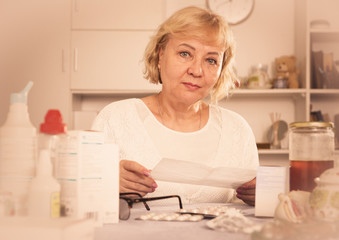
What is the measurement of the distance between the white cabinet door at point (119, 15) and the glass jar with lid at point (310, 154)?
234cm

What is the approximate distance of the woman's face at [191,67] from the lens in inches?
61.6

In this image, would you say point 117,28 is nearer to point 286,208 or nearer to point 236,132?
point 236,132

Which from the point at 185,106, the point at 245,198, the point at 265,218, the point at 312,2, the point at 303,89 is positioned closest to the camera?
the point at 265,218

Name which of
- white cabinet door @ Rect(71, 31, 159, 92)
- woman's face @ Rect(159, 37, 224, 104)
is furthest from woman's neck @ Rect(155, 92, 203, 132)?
white cabinet door @ Rect(71, 31, 159, 92)

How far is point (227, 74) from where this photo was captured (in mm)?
1849

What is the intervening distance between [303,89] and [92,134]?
104 inches

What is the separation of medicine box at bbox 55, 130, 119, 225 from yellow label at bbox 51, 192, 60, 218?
2 centimetres

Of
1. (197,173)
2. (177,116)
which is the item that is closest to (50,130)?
(197,173)

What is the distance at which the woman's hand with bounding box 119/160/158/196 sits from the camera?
107 centimetres

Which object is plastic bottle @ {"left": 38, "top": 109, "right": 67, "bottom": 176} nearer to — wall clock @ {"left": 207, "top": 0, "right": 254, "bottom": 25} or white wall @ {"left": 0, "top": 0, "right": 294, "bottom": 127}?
white wall @ {"left": 0, "top": 0, "right": 294, "bottom": 127}

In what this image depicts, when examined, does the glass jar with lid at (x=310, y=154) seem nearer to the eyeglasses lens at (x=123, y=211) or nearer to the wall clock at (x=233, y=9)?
the eyeglasses lens at (x=123, y=211)

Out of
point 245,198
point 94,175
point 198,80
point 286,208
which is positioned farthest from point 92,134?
point 198,80

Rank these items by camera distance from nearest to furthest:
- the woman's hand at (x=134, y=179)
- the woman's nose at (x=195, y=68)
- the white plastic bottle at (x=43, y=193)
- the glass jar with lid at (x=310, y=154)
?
the white plastic bottle at (x=43, y=193), the glass jar with lid at (x=310, y=154), the woman's hand at (x=134, y=179), the woman's nose at (x=195, y=68)

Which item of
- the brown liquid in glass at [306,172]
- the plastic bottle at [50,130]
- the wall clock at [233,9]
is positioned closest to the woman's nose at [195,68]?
the brown liquid in glass at [306,172]
